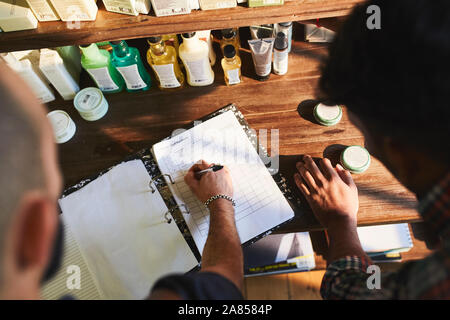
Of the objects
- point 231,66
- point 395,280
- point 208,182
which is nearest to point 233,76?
point 231,66

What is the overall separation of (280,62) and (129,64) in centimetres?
47

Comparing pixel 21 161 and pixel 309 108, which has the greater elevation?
pixel 21 161

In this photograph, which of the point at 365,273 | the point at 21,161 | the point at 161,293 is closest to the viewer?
the point at 21,161

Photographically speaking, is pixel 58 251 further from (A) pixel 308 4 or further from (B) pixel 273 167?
(A) pixel 308 4

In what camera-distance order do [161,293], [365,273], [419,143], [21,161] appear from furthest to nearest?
[365,273]
[161,293]
[419,143]
[21,161]

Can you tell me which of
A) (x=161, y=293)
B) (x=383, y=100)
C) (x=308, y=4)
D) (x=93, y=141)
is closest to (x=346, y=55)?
(x=383, y=100)

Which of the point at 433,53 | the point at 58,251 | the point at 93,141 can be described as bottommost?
the point at 93,141

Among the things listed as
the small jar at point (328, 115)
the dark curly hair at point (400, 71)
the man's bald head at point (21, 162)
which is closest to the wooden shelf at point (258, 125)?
the small jar at point (328, 115)

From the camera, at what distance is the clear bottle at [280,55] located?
101cm

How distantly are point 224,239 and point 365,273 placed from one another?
34cm

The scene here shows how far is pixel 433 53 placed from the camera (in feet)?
1.49

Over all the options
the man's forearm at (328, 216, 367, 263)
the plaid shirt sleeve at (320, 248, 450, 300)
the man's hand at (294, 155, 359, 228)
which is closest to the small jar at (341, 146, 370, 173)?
the man's hand at (294, 155, 359, 228)

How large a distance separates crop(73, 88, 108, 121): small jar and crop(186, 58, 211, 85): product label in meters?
0.30

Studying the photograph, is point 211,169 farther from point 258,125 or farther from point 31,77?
point 31,77
